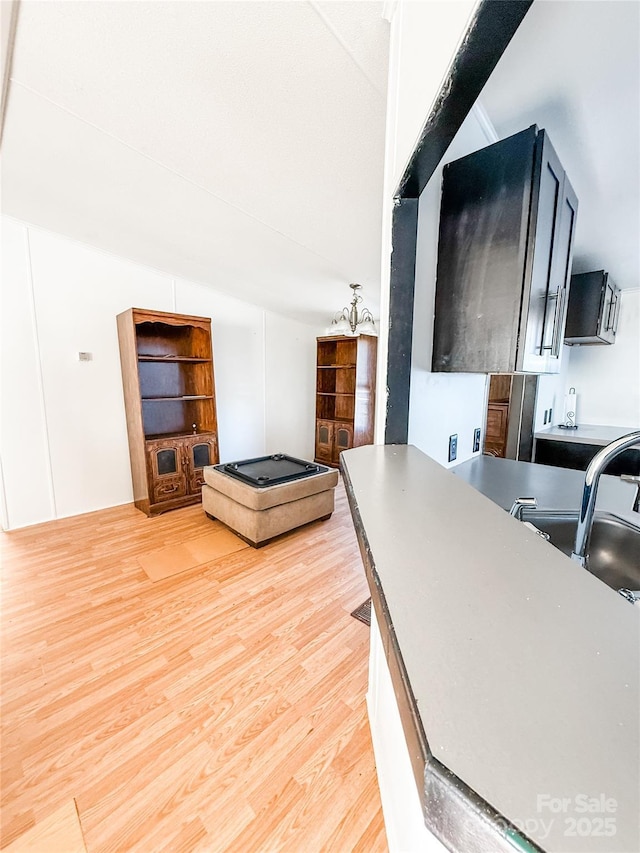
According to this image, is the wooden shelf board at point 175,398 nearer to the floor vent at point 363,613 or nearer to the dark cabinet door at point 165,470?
the dark cabinet door at point 165,470

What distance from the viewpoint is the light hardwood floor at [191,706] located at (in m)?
1.04

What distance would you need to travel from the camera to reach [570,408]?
333cm

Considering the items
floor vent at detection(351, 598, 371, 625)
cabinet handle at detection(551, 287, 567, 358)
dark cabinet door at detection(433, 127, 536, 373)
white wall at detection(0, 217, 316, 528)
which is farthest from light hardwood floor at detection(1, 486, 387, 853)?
cabinet handle at detection(551, 287, 567, 358)

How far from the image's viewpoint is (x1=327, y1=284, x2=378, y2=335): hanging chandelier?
10.4 ft

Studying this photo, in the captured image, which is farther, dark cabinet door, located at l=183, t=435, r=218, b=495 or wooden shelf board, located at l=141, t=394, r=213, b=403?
dark cabinet door, located at l=183, t=435, r=218, b=495

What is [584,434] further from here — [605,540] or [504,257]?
[504,257]

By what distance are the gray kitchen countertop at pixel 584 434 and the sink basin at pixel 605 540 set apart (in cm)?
177

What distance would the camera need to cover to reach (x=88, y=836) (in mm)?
1001

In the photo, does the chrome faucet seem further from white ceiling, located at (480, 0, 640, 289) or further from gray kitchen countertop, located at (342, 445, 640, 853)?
white ceiling, located at (480, 0, 640, 289)

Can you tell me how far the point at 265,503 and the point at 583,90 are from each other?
2582mm

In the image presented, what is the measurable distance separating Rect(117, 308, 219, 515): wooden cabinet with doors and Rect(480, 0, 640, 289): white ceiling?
3.03m

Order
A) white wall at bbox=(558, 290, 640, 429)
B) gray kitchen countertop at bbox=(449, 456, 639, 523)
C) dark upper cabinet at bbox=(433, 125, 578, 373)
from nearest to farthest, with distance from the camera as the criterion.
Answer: dark upper cabinet at bbox=(433, 125, 578, 373), gray kitchen countertop at bbox=(449, 456, 639, 523), white wall at bbox=(558, 290, 640, 429)

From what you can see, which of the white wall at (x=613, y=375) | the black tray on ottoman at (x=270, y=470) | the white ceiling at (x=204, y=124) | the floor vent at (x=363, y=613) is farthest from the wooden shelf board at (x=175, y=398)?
the white wall at (x=613, y=375)

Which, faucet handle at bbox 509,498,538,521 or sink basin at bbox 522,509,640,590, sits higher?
faucet handle at bbox 509,498,538,521
